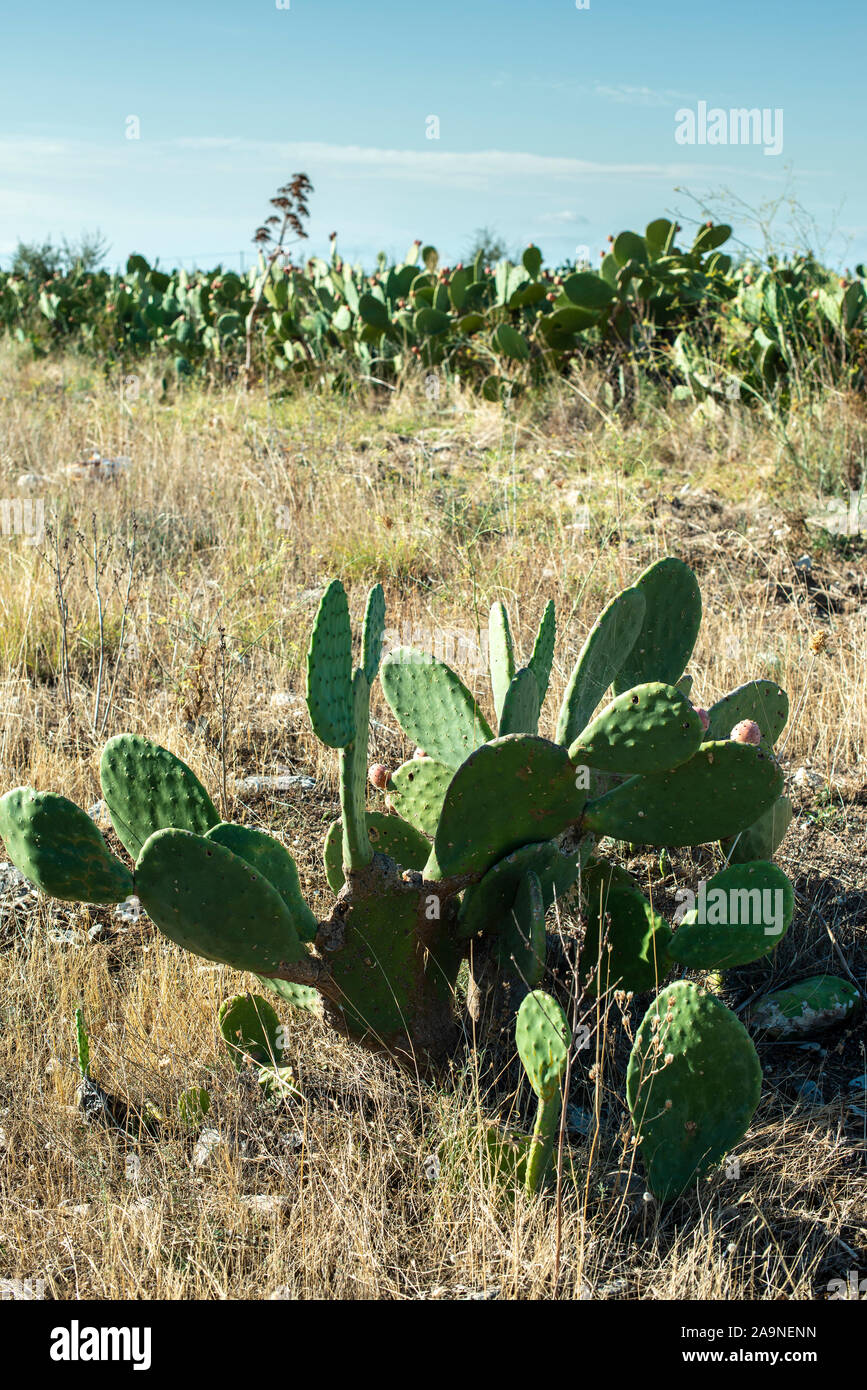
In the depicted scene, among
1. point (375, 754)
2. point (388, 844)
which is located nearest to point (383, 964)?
point (388, 844)

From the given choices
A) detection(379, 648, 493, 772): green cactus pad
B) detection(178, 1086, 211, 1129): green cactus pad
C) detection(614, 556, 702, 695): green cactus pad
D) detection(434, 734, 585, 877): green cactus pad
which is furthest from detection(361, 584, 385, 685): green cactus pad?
detection(178, 1086, 211, 1129): green cactus pad

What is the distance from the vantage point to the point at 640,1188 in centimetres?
192

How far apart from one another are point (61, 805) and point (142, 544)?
10.8 feet

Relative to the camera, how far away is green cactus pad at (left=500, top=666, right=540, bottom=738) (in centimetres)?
223

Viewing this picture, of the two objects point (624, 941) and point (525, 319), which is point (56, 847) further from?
point (525, 319)

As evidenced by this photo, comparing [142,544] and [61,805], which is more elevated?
[142,544]

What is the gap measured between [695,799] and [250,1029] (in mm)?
1015

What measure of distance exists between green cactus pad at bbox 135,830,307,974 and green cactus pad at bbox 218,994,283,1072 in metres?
0.37

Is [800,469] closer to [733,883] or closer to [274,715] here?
[274,715]

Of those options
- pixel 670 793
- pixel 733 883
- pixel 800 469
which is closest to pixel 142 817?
pixel 670 793

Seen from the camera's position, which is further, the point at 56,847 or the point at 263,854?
the point at 263,854

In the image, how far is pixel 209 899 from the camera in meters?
1.78

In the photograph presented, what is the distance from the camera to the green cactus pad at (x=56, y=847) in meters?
1.82
